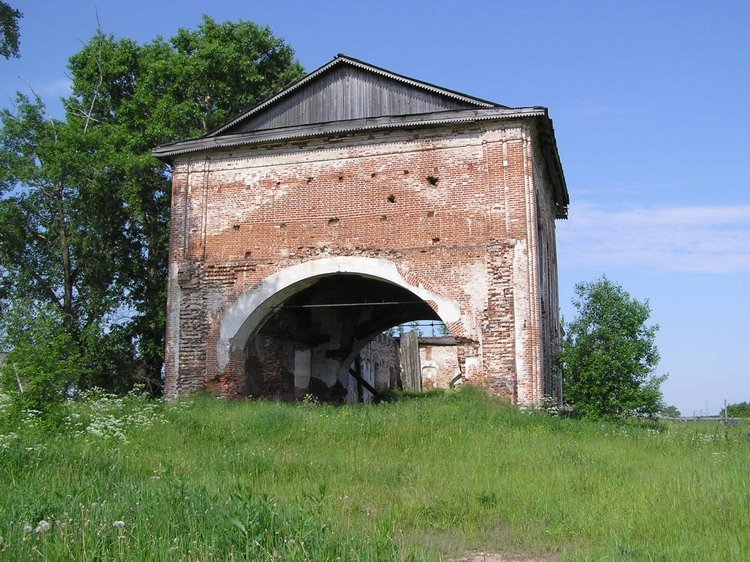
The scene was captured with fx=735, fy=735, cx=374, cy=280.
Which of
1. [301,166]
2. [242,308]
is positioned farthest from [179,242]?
[301,166]

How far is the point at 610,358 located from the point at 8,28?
35.9 feet

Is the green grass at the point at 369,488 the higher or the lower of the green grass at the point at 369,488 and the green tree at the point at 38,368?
the lower

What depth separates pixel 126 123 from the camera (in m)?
21.0

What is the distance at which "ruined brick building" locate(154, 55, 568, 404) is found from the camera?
13367mm

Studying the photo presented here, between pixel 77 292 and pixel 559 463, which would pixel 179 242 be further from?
pixel 559 463

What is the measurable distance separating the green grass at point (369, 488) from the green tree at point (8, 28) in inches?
201

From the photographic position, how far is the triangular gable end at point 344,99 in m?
14.5

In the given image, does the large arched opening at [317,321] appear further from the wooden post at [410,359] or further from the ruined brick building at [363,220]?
the wooden post at [410,359]

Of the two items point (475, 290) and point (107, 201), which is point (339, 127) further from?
point (107, 201)

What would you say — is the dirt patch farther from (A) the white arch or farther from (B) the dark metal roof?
(B) the dark metal roof

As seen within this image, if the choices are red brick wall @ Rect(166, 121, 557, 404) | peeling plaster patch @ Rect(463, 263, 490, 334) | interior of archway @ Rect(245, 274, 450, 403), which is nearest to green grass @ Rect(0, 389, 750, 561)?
peeling plaster patch @ Rect(463, 263, 490, 334)

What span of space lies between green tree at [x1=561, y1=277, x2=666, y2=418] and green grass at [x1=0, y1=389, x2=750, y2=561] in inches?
68.6

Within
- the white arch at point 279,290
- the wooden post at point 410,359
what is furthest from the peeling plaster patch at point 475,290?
the wooden post at point 410,359

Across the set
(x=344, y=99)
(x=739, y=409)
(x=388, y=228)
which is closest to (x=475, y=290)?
(x=388, y=228)
